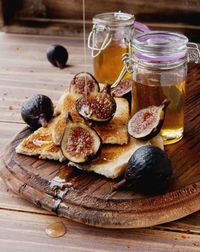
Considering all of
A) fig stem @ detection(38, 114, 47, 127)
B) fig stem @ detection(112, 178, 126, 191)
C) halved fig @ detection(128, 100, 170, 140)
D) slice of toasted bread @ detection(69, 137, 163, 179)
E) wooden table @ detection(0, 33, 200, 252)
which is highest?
halved fig @ detection(128, 100, 170, 140)

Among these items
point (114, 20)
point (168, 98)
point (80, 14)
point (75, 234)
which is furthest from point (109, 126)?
point (80, 14)

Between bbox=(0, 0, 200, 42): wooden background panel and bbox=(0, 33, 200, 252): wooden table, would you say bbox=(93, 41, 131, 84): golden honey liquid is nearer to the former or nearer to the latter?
bbox=(0, 33, 200, 252): wooden table

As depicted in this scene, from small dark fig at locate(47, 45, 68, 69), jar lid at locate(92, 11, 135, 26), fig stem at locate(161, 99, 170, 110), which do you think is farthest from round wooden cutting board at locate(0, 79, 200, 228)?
small dark fig at locate(47, 45, 68, 69)

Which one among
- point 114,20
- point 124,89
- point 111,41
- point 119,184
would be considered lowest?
point 119,184

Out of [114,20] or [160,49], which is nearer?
[160,49]

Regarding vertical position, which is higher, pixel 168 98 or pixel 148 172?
pixel 168 98

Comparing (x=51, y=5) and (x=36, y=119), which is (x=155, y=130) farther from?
(x=51, y=5)

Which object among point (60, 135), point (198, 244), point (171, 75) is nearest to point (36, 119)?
point (60, 135)

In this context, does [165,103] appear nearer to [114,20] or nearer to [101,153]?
[101,153]
